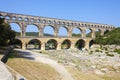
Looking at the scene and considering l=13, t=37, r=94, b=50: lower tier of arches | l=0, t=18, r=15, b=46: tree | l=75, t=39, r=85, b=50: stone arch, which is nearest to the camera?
l=0, t=18, r=15, b=46: tree

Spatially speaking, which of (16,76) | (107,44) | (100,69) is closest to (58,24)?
(107,44)

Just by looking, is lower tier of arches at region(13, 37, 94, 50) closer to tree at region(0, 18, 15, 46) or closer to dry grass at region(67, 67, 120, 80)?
tree at region(0, 18, 15, 46)

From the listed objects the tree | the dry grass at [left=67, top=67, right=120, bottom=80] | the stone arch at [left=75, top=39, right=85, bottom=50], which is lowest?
the dry grass at [left=67, top=67, right=120, bottom=80]

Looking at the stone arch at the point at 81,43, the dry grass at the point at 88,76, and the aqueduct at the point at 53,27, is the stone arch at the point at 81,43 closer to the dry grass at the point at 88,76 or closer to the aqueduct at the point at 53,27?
Answer: the aqueduct at the point at 53,27

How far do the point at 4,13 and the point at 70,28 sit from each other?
25.7 metres

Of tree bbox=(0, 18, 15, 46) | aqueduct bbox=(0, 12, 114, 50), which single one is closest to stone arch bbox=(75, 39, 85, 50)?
aqueduct bbox=(0, 12, 114, 50)

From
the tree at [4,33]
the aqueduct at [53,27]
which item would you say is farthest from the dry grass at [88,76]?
the aqueduct at [53,27]

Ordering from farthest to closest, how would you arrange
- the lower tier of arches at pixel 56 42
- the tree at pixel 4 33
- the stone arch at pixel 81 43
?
the stone arch at pixel 81 43, the lower tier of arches at pixel 56 42, the tree at pixel 4 33

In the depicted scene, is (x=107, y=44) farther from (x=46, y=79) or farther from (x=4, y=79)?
(x=4, y=79)

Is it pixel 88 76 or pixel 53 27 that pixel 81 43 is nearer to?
pixel 53 27

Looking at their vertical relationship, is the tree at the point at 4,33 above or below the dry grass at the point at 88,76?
above

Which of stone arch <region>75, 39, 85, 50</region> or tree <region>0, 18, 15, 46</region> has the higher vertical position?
tree <region>0, 18, 15, 46</region>

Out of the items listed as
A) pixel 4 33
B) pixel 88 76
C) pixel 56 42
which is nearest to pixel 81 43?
pixel 56 42

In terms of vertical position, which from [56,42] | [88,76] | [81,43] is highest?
[56,42]
